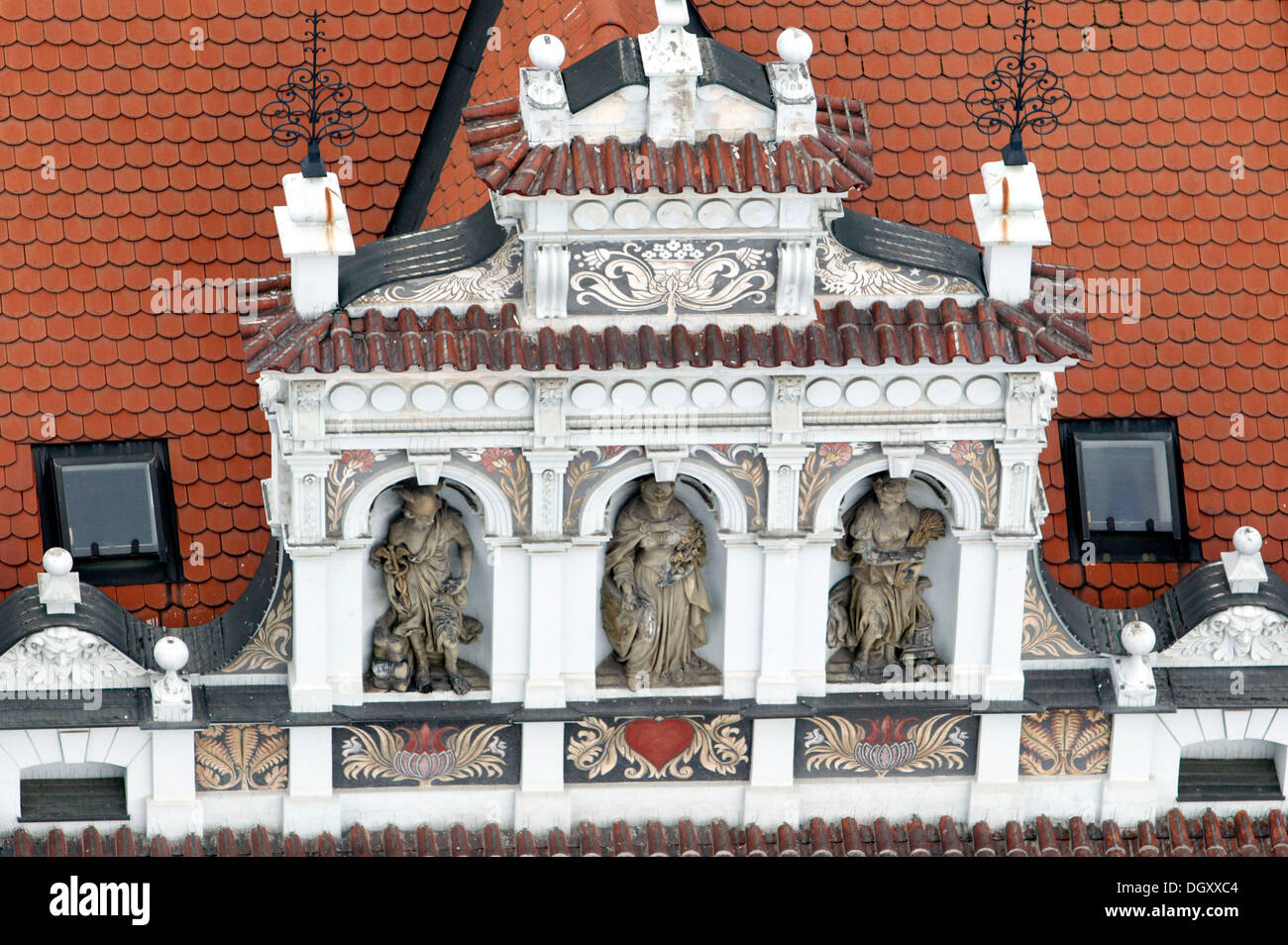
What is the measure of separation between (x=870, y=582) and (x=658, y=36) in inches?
267

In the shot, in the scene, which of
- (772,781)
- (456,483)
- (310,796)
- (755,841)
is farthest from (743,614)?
(310,796)

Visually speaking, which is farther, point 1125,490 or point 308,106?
point 1125,490

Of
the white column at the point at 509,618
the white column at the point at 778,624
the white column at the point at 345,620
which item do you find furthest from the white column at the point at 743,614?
the white column at the point at 345,620

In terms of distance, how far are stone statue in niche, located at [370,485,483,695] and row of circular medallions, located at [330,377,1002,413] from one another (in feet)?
4.23

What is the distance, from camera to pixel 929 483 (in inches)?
1543

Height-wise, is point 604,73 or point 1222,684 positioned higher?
point 604,73

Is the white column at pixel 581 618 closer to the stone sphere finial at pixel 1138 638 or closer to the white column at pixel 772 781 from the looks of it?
the white column at pixel 772 781

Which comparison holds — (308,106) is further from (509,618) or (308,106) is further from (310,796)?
(310,796)

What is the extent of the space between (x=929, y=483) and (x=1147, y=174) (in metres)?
6.31

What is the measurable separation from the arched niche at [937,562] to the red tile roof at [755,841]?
2086 millimetres

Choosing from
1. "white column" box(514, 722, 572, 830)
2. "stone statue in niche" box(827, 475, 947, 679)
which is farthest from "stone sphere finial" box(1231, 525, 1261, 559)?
"white column" box(514, 722, 572, 830)

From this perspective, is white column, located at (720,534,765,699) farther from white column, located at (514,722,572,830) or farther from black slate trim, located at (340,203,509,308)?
black slate trim, located at (340,203,509,308)

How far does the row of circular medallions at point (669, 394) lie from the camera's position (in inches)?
1479

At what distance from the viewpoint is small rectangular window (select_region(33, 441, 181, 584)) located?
40.9m
